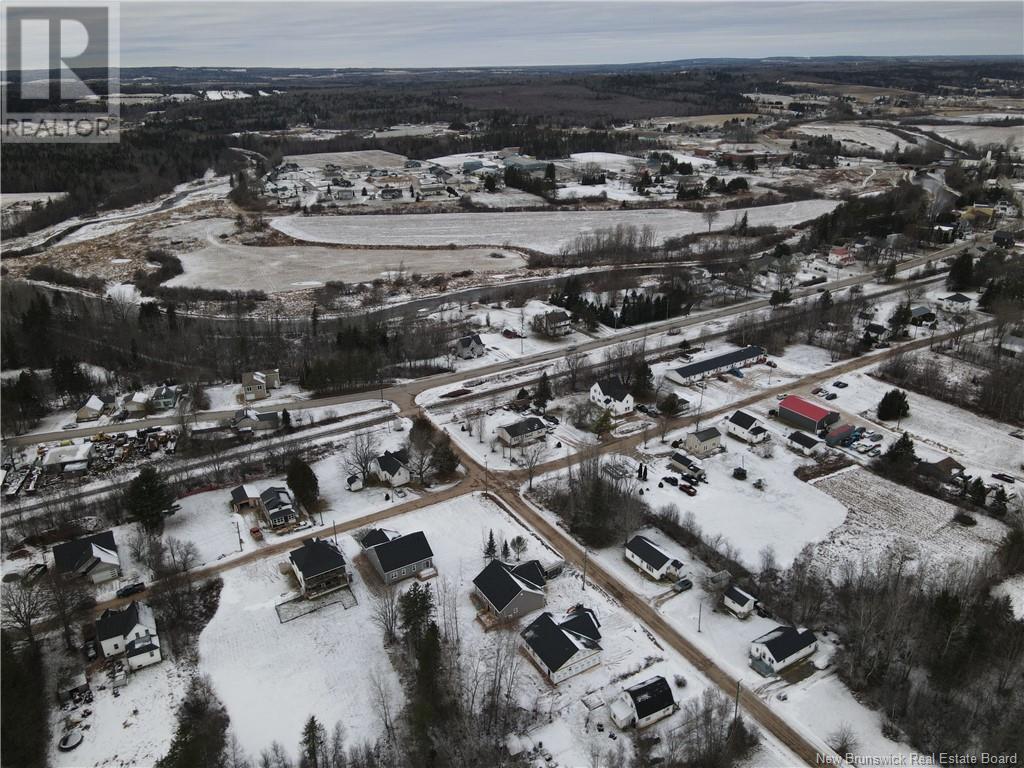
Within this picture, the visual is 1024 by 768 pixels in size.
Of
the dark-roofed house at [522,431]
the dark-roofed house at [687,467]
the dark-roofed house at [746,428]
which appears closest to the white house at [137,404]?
the dark-roofed house at [522,431]


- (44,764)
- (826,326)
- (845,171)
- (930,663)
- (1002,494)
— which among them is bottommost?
(44,764)

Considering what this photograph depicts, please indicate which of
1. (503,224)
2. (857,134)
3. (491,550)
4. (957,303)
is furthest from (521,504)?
(857,134)

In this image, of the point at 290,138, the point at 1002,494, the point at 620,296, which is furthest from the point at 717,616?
the point at 290,138

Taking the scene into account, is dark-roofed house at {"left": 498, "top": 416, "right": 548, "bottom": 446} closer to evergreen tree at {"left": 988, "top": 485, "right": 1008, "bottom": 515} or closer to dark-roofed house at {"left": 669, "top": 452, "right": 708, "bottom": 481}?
dark-roofed house at {"left": 669, "top": 452, "right": 708, "bottom": 481}

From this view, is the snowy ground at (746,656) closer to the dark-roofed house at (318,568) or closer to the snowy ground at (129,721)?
the dark-roofed house at (318,568)

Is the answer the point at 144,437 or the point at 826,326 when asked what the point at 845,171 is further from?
the point at 144,437
